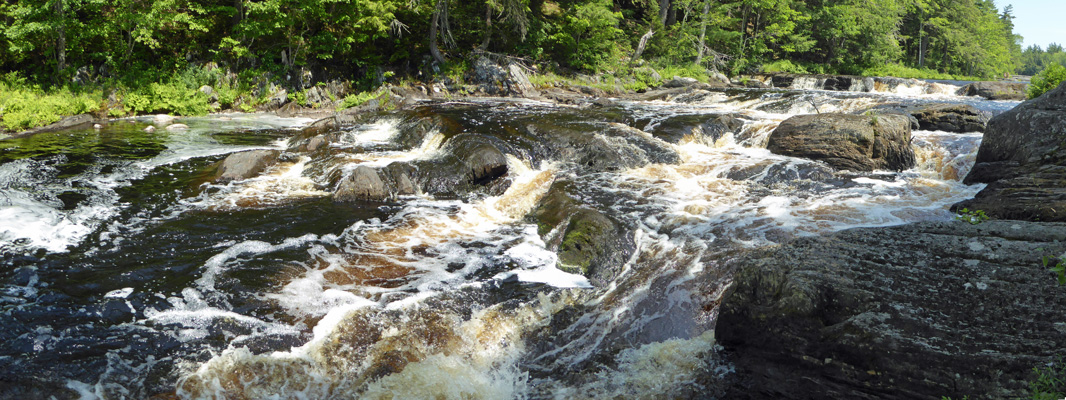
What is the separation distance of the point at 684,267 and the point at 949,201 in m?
5.86

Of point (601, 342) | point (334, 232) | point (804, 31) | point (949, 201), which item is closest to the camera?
point (601, 342)

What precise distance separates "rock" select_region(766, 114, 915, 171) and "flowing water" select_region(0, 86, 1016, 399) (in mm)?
466

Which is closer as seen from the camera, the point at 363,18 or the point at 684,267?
the point at 684,267

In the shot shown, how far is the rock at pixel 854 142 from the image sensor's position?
37.3 ft

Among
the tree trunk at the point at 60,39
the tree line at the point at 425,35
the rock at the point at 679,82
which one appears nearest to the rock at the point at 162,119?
the tree line at the point at 425,35

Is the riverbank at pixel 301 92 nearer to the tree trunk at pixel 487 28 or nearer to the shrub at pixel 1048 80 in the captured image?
the tree trunk at pixel 487 28

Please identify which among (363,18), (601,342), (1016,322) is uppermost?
(363,18)

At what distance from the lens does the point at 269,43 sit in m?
20.9

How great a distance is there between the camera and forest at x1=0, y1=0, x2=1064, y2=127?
17.6 m

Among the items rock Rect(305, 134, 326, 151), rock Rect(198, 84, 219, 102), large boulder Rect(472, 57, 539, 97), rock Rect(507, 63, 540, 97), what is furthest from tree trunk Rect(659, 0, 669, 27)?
rock Rect(305, 134, 326, 151)

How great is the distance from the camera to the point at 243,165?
443 inches

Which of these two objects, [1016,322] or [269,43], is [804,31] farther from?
[1016,322]

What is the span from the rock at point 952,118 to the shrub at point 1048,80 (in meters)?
1.67

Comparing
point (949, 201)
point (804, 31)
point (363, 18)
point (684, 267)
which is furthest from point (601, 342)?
point (804, 31)
